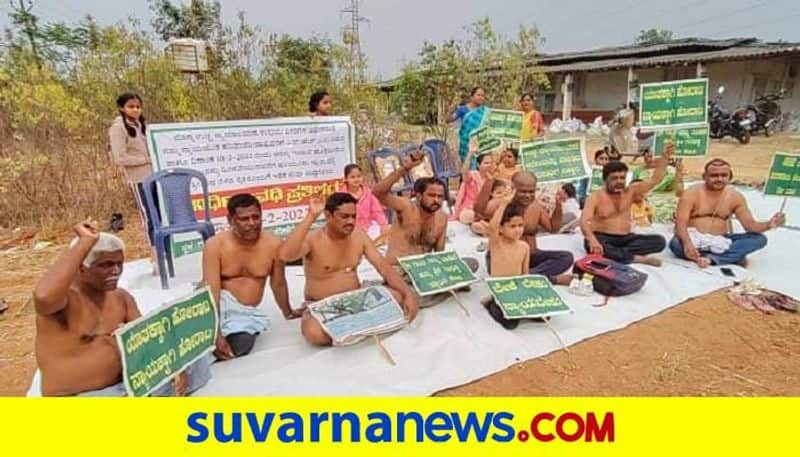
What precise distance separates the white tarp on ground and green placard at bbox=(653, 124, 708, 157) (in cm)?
132

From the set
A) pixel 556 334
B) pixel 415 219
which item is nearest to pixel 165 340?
pixel 415 219

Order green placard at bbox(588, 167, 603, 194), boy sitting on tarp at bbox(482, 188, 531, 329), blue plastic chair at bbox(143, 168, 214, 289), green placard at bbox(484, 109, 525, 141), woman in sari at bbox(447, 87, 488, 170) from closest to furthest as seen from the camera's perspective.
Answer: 1. boy sitting on tarp at bbox(482, 188, 531, 329)
2. blue plastic chair at bbox(143, 168, 214, 289)
3. green placard at bbox(484, 109, 525, 141)
4. green placard at bbox(588, 167, 603, 194)
5. woman in sari at bbox(447, 87, 488, 170)

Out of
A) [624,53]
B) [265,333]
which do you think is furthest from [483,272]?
[624,53]

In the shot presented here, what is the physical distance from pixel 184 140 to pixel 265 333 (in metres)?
2.23

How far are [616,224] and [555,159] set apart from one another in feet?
3.24

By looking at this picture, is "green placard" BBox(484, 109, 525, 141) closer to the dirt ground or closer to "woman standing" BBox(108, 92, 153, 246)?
the dirt ground

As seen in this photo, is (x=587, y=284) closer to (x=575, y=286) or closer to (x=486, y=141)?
(x=575, y=286)

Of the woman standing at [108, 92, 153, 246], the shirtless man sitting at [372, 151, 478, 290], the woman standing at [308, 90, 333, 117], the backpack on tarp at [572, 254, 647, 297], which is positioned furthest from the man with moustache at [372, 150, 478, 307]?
the woman standing at [108, 92, 153, 246]

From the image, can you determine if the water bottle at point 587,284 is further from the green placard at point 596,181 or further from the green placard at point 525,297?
the green placard at point 596,181

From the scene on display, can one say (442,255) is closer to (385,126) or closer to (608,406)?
(608,406)

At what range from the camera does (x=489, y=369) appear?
9.89ft

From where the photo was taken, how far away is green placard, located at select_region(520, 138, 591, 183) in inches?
204

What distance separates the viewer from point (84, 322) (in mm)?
2158

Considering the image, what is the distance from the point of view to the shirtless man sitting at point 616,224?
15.2ft
